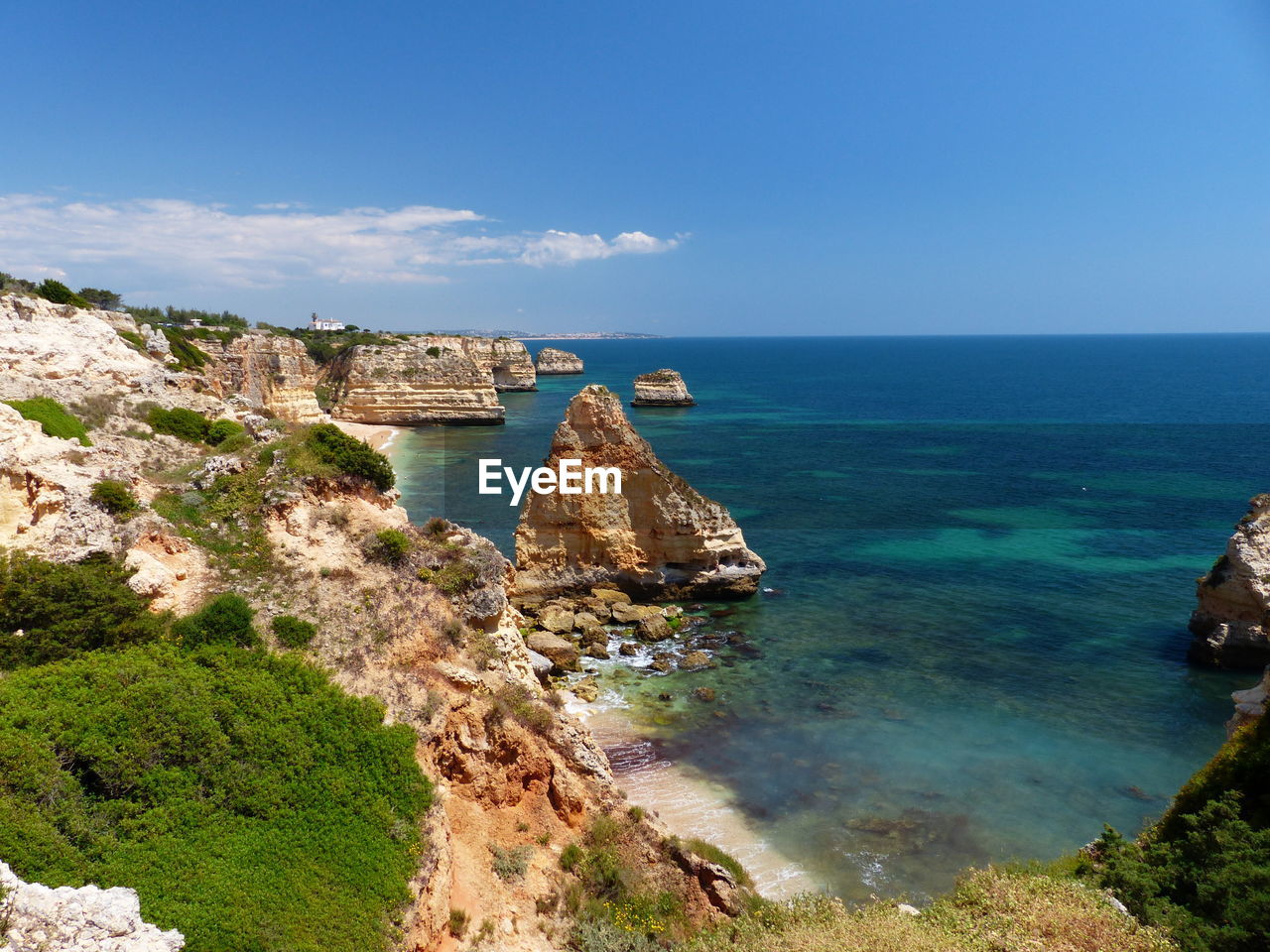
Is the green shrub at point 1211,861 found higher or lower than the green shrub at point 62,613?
lower

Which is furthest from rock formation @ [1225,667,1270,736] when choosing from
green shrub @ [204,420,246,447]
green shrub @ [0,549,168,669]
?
green shrub @ [204,420,246,447]

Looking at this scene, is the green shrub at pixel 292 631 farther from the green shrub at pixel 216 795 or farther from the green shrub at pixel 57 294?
the green shrub at pixel 57 294

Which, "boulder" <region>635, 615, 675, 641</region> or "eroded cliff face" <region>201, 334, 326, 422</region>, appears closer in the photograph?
"boulder" <region>635, 615, 675, 641</region>

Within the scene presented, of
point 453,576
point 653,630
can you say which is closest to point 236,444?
point 453,576

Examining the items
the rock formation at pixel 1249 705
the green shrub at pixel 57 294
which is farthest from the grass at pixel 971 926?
the green shrub at pixel 57 294

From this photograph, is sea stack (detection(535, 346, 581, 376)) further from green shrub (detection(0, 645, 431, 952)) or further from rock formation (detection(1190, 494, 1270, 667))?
green shrub (detection(0, 645, 431, 952))

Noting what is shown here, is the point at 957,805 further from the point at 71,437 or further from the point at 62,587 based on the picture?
the point at 71,437

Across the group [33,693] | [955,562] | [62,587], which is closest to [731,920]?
[33,693]
